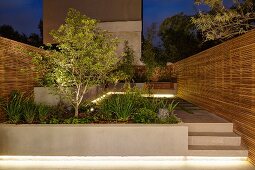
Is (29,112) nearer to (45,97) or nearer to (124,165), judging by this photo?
(45,97)

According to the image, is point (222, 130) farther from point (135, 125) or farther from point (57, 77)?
point (57, 77)

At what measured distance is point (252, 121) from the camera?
233 inches

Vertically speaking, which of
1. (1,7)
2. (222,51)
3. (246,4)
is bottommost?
(222,51)

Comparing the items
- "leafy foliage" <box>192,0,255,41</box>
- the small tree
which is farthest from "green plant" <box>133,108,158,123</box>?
"leafy foliage" <box>192,0,255,41</box>

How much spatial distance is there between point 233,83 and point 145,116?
6.52 feet

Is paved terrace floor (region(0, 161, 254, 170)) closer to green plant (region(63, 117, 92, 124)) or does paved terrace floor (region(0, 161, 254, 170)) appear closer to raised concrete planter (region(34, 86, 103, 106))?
green plant (region(63, 117, 92, 124))

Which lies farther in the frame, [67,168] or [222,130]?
[222,130]

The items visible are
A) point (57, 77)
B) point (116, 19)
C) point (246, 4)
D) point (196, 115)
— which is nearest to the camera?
point (57, 77)

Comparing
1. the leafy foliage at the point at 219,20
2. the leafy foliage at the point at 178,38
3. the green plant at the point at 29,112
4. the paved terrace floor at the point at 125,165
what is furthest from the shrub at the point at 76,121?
the leafy foliage at the point at 178,38

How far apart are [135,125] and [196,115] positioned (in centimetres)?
261

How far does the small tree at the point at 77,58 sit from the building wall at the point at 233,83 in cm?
254

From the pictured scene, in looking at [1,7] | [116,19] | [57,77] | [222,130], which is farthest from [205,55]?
[1,7]

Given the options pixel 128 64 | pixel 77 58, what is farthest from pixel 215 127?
pixel 128 64

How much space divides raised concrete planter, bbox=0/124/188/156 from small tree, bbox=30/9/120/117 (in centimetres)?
106
